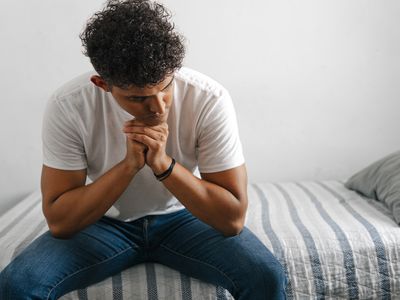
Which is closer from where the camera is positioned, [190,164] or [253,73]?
[190,164]

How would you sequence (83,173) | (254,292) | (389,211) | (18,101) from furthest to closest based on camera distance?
(18,101) < (389,211) < (83,173) < (254,292)

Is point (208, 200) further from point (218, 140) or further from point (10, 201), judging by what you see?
point (10, 201)

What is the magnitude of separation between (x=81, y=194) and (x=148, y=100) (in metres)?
0.28

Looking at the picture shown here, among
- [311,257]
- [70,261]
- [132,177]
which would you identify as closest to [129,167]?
[132,177]

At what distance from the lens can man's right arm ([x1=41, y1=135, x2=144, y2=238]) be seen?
4.10 ft

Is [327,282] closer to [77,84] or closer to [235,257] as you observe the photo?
[235,257]

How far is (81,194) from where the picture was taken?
4.16 feet

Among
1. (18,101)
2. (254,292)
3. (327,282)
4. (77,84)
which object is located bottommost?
(327,282)

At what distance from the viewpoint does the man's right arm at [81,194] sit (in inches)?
49.2

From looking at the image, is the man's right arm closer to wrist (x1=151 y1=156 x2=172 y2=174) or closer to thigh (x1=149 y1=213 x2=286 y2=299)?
wrist (x1=151 y1=156 x2=172 y2=174)

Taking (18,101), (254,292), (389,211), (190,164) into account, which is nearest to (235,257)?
(254,292)

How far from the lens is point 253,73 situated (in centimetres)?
229

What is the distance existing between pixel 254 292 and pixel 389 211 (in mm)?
689

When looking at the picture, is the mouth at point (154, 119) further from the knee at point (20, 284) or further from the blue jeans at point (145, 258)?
the knee at point (20, 284)
